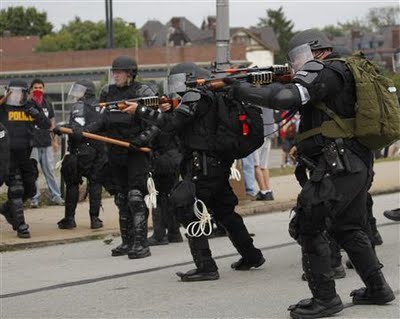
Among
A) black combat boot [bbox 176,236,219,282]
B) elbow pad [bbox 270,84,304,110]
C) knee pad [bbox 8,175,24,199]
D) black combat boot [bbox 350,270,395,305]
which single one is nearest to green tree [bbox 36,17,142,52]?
knee pad [bbox 8,175,24,199]

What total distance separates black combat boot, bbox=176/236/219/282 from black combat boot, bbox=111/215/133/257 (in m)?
1.62

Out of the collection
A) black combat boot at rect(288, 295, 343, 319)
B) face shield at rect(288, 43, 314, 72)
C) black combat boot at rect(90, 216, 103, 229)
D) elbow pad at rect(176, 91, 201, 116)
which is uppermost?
face shield at rect(288, 43, 314, 72)

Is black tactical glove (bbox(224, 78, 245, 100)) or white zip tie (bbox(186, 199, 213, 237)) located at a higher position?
black tactical glove (bbox(224, 78, 245, 100))

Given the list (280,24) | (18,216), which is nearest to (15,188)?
(18,216)

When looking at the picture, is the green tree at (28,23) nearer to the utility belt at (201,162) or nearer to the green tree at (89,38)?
the green tree at (89,38)

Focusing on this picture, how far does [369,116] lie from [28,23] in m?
86.6

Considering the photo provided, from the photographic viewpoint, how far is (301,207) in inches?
233

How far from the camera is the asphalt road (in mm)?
6551

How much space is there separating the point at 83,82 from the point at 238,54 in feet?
151

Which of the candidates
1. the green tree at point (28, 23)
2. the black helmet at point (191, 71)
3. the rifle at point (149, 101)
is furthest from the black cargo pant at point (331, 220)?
the green tree at point (28, 23)

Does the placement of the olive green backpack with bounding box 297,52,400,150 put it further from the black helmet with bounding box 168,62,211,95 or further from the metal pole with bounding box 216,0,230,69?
the metal pole with bounding box 216,0,230,69

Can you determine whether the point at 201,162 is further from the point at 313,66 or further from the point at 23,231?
the point at 23,231

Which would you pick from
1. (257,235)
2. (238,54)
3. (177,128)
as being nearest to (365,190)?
(177,128)

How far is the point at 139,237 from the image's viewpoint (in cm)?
890
